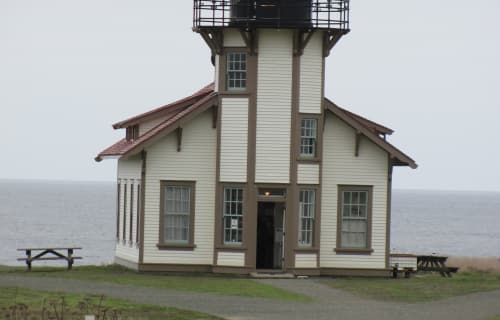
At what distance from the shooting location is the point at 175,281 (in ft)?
114

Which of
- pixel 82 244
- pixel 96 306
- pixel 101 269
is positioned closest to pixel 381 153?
pixel 101 269

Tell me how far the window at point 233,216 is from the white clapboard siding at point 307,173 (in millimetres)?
1802

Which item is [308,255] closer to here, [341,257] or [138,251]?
[341,257]

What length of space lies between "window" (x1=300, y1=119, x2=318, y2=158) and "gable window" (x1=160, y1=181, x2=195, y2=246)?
3.49 metres

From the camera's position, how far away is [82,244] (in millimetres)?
82125

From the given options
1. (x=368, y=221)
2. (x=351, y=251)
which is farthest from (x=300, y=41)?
(x=351, y=251)

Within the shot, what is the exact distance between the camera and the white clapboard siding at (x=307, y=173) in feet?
123

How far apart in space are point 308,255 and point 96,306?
442 inches

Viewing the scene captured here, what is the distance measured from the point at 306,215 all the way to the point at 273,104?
3.47 metres

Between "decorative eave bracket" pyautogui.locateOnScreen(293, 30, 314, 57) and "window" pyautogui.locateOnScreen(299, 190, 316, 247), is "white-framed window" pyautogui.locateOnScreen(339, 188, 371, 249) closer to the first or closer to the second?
"window" pyautogui.locateOnScreen(299, 190, 316, 247)

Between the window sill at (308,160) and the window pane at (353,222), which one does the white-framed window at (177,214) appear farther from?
the window pane at (353,222)

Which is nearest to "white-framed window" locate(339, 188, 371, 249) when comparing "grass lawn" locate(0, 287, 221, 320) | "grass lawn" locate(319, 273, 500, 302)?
"grass lawn" locate(319, 273, 500, 302)

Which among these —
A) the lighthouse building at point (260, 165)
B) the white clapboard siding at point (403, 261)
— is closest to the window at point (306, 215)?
the lighthouse building at point (260, 165)

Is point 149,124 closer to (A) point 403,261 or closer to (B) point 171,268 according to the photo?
(B) point 171,268
